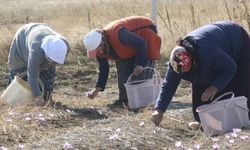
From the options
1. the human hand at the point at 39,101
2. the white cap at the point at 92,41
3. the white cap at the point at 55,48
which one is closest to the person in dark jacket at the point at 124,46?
the white cap at the point at 92,41

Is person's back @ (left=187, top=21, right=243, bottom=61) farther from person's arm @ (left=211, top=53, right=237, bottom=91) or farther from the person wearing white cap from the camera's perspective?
the person wearing white cap

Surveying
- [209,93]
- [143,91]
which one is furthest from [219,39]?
[143,91]

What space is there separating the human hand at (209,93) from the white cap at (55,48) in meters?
1.69

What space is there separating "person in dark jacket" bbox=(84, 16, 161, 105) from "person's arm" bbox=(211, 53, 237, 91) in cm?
176

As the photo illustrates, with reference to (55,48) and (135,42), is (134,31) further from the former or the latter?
(55,48)

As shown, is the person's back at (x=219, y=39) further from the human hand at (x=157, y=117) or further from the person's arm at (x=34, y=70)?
the person's arm at (x=34, y=70)

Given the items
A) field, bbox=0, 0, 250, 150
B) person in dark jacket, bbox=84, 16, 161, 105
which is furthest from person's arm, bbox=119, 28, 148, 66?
field, bbox=0, 0, 250, 150

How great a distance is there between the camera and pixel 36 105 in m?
6.14

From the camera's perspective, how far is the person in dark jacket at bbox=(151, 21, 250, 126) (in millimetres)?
4570

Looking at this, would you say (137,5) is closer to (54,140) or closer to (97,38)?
(97,38)

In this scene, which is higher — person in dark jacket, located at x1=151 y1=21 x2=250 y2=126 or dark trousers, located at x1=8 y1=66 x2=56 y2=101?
person in dark jacket, located at x1=151 y1=21 x2=250 y2=126

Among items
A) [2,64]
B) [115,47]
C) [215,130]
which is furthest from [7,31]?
[215,130]

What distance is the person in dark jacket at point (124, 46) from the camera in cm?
624

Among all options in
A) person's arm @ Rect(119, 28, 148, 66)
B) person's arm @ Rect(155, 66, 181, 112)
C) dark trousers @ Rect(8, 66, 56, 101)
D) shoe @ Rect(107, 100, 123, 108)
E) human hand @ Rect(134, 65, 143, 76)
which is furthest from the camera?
shoe @ Rect(107, 100, 123, 108)
